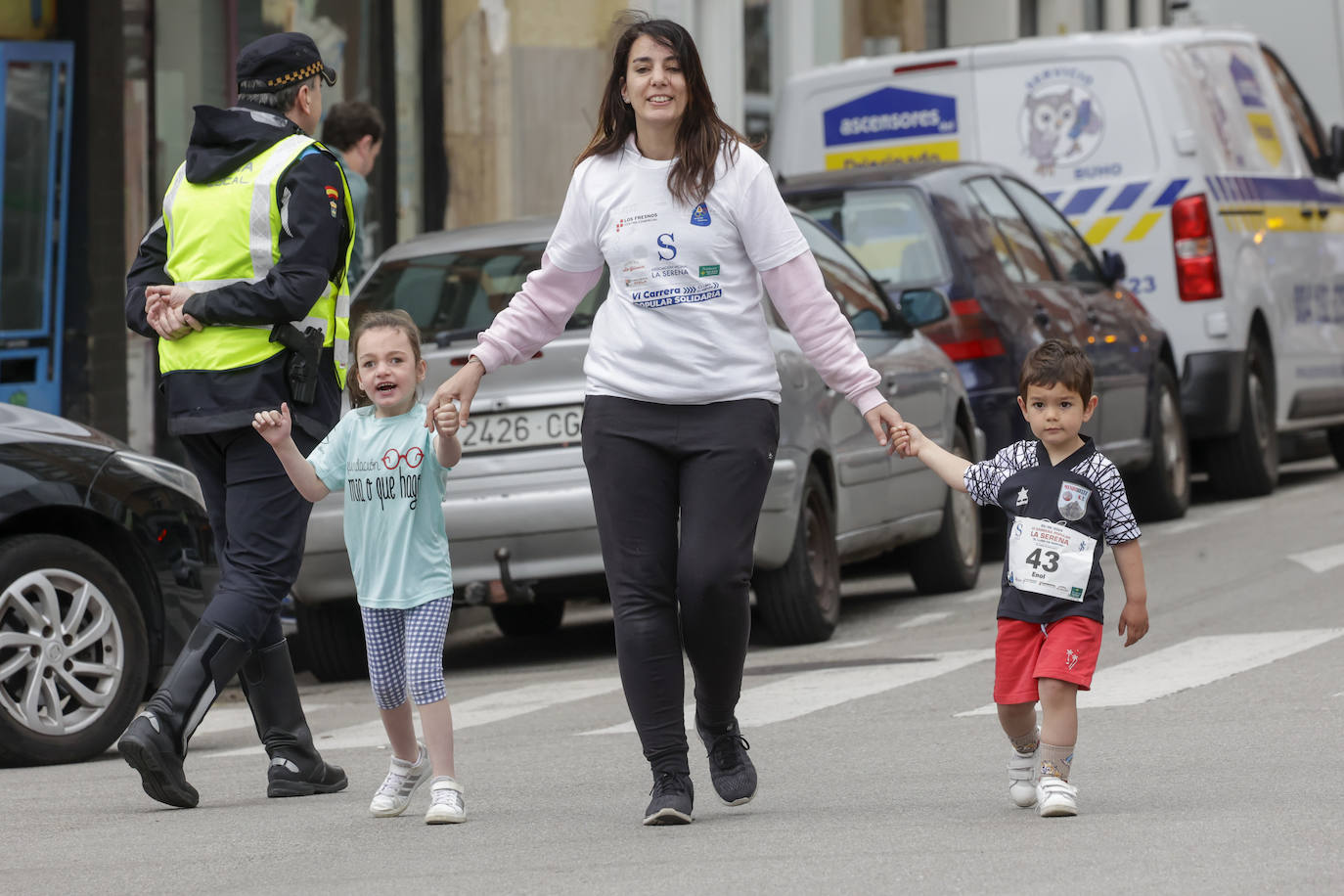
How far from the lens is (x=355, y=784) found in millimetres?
6746

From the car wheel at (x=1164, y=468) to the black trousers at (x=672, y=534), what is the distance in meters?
7.76

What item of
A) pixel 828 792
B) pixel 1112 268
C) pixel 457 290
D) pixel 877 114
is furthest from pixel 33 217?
pixel 828 792

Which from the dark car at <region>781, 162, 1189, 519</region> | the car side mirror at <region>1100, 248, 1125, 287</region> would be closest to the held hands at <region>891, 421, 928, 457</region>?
the dark car at <region>781, 162, 1189, 519</region>

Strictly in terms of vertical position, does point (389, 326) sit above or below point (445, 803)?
above

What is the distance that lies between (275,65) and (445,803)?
1939mm

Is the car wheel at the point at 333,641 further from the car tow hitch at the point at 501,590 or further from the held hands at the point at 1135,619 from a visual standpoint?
the held hands at the point at 1135,619

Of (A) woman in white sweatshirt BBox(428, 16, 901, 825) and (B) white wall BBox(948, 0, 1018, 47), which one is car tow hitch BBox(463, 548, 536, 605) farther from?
(B) white wall BBox(948, 0, 1018, 47)

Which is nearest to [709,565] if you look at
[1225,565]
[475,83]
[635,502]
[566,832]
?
[635,502]

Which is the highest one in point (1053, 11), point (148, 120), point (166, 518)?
point (1053, 11)

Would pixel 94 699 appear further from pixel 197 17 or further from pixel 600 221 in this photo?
pixel 197 17

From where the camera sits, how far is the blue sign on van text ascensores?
566 inches

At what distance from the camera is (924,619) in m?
10.2

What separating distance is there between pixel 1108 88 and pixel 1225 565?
3.65m

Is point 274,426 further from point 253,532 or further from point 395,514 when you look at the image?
point 253,532
